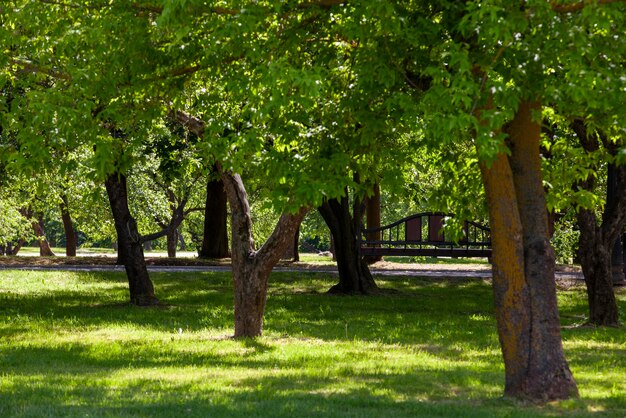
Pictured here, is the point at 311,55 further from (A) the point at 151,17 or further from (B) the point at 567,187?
(B) the point at 567,187

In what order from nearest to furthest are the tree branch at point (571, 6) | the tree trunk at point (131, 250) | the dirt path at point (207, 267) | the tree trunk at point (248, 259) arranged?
the tree branch at point (571, 6)
the tree trunk at point (248, 259)
the tree trunk at point (131, 250)
the dirt path at point (207, 267)

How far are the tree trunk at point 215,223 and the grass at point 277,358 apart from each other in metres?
10.3

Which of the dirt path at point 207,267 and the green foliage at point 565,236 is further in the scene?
the dirt path at point 207,267

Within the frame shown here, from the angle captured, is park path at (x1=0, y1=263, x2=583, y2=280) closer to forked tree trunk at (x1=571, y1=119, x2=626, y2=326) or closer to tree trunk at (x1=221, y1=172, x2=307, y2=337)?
forked tree trunk at (x1=571, y1=119, x2=626, y2=326)

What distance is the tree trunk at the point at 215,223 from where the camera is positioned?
34.2 metres

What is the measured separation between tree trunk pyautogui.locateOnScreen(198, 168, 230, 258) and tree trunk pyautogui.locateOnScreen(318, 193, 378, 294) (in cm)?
986

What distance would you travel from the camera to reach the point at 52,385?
10.6 meters

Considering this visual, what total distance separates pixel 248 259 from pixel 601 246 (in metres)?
6.76

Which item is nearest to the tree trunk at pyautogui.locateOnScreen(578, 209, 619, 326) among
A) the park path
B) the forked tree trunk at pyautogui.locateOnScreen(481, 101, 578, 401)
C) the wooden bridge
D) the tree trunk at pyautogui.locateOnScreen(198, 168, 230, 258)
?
the wooden bridge

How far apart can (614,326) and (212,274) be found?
1322 cm

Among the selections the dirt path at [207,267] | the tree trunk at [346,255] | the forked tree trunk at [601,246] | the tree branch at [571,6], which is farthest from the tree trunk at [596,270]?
the dirt path at [207,267]

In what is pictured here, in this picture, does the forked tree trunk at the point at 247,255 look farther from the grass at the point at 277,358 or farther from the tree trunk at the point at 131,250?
the tree trunk at the point at 131,250

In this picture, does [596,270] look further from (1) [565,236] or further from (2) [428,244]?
(1) [565,236]

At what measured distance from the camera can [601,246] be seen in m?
17.4
